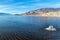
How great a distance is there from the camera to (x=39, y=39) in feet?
117

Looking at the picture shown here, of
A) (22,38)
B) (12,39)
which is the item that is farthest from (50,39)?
(12,39)

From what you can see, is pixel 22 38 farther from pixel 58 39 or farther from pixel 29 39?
pixel 58 39

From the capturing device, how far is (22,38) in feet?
121

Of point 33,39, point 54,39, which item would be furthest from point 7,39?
point 54,39

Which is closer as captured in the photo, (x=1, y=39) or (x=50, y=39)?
(x=1, y=39)

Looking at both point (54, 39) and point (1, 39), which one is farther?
point (54, 39)

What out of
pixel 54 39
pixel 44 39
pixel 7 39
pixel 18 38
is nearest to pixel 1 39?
pixel 7 39

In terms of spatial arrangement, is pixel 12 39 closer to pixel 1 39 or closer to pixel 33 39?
pixel 1 39

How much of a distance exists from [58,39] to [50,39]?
6.33 feet

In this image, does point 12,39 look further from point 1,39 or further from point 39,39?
point 39,39

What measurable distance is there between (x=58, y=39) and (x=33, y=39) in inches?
230

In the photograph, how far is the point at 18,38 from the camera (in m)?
36.9

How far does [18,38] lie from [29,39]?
2730 millimetres

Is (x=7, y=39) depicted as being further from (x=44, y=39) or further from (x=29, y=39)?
(x=44, y=39)
